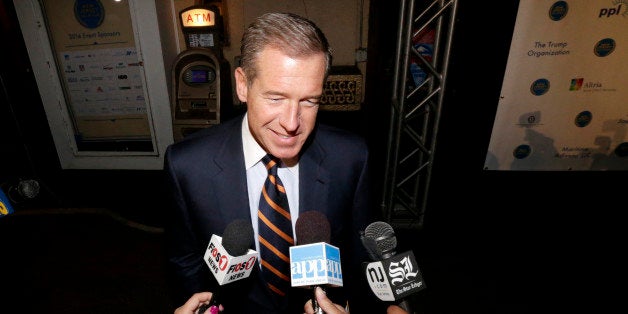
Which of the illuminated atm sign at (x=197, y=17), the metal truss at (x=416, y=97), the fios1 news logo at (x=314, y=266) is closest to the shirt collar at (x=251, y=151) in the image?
the fios1 news logo at (x=314, y=266)

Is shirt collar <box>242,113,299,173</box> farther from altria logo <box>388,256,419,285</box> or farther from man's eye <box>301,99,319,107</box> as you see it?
Answer: altria logo <box>388,256,419,285</box>

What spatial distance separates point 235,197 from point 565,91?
4.26 m

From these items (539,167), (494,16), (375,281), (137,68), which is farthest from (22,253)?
(539,167)

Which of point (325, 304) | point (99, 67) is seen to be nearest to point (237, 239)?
point (325, 304)

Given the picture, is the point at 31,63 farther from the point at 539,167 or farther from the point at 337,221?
the point at 539,167

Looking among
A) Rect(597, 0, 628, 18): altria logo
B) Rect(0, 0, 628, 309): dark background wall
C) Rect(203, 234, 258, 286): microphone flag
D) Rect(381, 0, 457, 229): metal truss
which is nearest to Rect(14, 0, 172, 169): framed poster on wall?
Rect(0, 0, 628, 309): dark background wall

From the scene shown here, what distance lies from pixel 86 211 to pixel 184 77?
2.22 metres

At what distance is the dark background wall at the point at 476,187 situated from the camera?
3244mm

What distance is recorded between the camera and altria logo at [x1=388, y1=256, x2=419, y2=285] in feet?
3.81

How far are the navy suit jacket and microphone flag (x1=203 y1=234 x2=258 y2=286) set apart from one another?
0.13m

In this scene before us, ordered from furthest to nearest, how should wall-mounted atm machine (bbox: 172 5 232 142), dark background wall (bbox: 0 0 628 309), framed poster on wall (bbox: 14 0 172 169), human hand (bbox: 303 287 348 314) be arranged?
wall-mounted atm machine (bbox: 172 5 232 142) < framed poster on wall (bbox: 14 0 172 169) < dark background wall (bbox: 0 0 628 309) < human hand (bbox: 303 287 348 314)

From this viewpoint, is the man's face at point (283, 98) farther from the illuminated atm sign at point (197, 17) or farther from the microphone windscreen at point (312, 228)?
the illuminated atm sign at point (197, 17)

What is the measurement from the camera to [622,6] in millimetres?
3473

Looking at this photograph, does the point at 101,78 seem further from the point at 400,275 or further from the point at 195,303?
the point at 400,275
